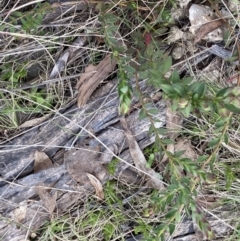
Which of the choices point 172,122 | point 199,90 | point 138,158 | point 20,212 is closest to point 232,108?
point 199,90

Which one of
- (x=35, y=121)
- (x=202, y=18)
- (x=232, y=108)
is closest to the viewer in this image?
(x=232, y=108)

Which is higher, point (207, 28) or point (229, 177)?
point (207, 28)

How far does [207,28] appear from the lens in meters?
1.82

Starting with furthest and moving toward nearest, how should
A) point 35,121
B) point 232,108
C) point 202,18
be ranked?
1. point 35,121
2. point 202,18
3. point 232,108

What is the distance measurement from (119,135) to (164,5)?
1.88ft

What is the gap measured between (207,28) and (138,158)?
0.62m

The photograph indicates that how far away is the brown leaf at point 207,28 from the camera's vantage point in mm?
1815

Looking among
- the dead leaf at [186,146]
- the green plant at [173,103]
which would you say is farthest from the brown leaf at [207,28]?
the dead leaf at [186,146]

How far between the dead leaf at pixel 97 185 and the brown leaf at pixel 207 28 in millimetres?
731

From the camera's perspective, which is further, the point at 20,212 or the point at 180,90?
the point at 20,212

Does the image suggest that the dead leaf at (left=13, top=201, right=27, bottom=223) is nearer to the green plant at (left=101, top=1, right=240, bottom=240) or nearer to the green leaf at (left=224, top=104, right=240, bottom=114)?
the green plant at (left=101, top=1, right=240, bottom=240)

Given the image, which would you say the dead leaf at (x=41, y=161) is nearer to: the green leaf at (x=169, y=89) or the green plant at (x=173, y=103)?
the green plant at (x=173, y=103)

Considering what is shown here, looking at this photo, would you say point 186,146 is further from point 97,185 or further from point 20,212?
point 20,212

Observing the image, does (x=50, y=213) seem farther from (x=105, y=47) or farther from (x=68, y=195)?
(x=105, y=47)
